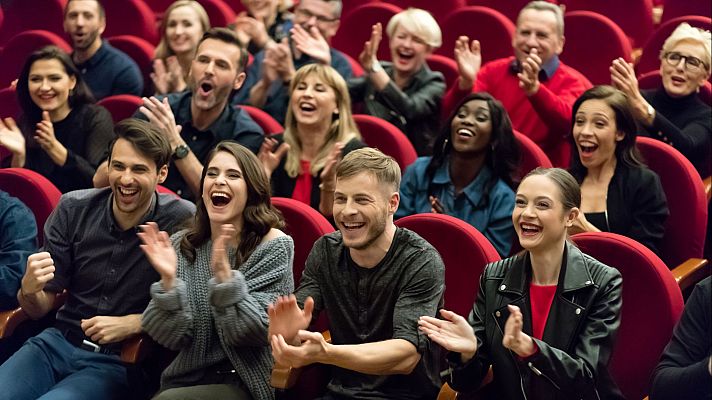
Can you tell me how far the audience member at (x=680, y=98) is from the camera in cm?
129

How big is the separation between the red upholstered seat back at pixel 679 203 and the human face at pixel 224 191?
0.47 m

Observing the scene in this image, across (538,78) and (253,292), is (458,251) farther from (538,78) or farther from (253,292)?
(538,78)

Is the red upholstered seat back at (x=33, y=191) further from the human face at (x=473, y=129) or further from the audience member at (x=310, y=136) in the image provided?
the human face at (x=473, y=129)

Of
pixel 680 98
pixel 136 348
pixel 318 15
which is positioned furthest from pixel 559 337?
pixel 318 15

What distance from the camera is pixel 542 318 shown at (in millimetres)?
864

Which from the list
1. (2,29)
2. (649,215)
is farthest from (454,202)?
(2,29)

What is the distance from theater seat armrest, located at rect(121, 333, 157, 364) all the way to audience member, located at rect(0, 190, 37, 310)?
0.16 meters

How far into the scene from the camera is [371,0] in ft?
6.54

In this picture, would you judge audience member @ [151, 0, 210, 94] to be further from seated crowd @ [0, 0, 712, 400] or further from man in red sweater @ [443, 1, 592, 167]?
man in red sweater @ [443, 1, 592, 167]

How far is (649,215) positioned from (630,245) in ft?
0.61

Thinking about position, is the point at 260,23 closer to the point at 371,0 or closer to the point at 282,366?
the point at 371,0

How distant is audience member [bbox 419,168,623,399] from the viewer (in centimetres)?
82

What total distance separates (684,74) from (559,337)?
0.63 m

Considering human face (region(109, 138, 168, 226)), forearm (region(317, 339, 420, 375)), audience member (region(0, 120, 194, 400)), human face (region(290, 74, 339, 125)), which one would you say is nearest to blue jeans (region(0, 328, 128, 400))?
audience member (region(0, 120, 194, 400))
